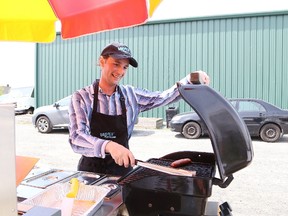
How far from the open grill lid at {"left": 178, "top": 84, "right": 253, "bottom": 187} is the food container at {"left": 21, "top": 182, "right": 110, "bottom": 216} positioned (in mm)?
434

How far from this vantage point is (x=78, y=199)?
1148 mm

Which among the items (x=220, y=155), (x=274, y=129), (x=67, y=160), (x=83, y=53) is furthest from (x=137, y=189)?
(x=83, y=53)

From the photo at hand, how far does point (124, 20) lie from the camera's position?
193 centimetres

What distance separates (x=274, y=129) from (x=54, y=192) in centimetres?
808

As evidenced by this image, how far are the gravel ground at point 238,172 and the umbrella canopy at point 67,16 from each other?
0.94 metres

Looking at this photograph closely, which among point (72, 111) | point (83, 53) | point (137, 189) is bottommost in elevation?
point (137, 189)

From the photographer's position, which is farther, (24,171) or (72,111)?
(72,111)

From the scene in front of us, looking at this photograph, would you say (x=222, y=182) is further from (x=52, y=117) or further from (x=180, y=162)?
(x=52, y=117)

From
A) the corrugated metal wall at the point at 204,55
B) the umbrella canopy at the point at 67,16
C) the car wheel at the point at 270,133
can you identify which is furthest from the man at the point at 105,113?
the corrugated metal wall at the point at 204,55

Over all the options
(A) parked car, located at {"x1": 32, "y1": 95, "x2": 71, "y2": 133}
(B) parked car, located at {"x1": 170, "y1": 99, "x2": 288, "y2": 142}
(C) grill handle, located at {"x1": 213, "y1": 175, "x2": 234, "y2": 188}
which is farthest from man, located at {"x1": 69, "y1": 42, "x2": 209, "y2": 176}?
(A) parked car, located at {"x1": 32, "y1": 95, "x2": 71, "y2": 133}

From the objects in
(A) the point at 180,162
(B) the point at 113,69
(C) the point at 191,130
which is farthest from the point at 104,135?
(C) the point at 191,130

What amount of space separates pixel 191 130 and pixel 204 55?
3973mm

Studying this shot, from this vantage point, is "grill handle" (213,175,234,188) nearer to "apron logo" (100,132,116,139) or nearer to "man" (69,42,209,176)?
"man" (69,42,209,176)

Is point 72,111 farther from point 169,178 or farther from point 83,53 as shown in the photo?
point 83,53
